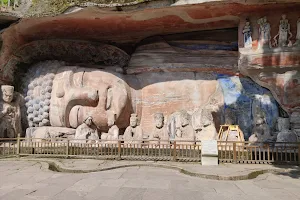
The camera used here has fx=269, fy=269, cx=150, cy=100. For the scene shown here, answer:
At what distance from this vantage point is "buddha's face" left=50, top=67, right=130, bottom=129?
8.32 m

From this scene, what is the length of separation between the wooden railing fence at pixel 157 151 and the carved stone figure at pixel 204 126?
1.21 meters

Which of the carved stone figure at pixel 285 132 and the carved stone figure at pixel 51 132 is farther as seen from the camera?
the carved stone figure at pixel 51 132

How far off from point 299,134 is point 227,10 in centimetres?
381

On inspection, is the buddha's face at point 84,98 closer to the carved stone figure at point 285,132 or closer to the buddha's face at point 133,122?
the buddha's face at point 133,122

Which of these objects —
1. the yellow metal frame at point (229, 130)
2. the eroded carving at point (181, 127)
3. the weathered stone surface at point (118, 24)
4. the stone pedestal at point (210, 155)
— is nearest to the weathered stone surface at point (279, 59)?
the weathered stone surface at point (118, 24)

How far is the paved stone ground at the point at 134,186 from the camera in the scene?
3492 millimetres

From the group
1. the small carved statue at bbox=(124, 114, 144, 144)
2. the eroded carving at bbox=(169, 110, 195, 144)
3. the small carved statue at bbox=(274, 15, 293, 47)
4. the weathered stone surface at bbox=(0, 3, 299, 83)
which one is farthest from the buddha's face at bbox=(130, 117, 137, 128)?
the small carved statue at bbox=(274, 15, 293, 47)

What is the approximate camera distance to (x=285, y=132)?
6.99 metres

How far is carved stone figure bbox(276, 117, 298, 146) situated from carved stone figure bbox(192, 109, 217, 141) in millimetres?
1719

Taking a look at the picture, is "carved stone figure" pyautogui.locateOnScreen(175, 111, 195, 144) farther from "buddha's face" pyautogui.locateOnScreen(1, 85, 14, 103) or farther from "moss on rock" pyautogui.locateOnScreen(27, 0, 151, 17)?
"buddha's face" pyautogui.locateOnScreen(1, 85, 14, 103)

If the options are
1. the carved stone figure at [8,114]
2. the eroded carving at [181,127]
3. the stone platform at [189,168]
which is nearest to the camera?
the stone platform at [189,168]

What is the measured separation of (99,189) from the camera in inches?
150

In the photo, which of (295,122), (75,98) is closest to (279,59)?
(295,122)

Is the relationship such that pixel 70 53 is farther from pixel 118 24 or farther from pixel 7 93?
pixel 7 93
